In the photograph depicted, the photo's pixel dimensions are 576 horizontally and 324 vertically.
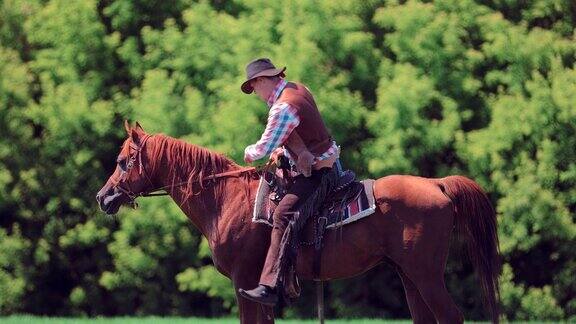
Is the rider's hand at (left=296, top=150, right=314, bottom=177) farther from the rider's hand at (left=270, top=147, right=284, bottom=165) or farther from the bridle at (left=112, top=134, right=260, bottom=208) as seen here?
the bridle at (left=112, top=134, right=260, bottom=208)

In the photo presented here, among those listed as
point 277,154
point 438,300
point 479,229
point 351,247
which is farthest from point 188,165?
point 479,229

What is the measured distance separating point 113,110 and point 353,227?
12.4m

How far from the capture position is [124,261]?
21094mm

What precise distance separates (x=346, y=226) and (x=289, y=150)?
0.81 m

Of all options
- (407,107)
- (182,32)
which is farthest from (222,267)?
(182,32)

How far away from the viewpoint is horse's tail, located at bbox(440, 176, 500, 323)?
32.9 feet

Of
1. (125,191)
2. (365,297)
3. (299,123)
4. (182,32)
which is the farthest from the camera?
(182,32)

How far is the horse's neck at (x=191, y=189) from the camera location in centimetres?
1012

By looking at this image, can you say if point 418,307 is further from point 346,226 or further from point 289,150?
point 289,150

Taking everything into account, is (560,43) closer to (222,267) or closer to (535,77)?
(535,77)

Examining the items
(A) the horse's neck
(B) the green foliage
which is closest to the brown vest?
(A) the horse's neck

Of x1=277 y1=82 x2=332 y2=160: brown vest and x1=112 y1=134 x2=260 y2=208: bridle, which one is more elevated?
x1=277 y1=82 x2=332 y2=160: brown vest

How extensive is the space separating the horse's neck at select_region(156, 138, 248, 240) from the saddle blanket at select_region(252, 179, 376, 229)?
378mm

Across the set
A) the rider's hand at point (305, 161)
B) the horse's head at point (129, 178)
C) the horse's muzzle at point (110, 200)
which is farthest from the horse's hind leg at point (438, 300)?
the horse's muzzle at point (110, 200)
